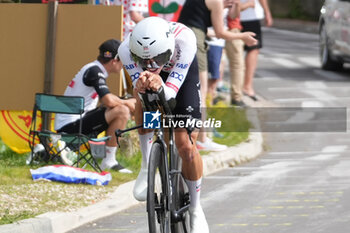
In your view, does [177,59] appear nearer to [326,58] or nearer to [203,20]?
[203,20]

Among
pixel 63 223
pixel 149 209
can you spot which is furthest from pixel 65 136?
pixel 149 209

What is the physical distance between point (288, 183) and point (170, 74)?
3859 mm

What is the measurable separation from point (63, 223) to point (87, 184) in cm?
141

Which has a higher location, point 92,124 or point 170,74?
point 170,74

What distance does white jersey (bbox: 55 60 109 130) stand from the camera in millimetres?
10398

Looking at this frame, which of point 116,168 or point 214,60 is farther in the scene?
point 214,60

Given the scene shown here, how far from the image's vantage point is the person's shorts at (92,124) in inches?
413

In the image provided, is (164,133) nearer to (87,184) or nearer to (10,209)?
(10,209)

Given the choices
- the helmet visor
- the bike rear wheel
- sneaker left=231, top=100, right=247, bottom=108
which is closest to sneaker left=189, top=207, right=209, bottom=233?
the bike rear wheel

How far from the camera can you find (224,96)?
1653 cm

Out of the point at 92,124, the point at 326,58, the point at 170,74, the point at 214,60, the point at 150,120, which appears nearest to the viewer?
the point at 150,120

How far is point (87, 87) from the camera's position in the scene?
10.6 meters

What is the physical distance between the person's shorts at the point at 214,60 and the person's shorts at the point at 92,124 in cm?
367

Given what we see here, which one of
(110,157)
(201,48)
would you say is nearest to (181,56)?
(110,157)
